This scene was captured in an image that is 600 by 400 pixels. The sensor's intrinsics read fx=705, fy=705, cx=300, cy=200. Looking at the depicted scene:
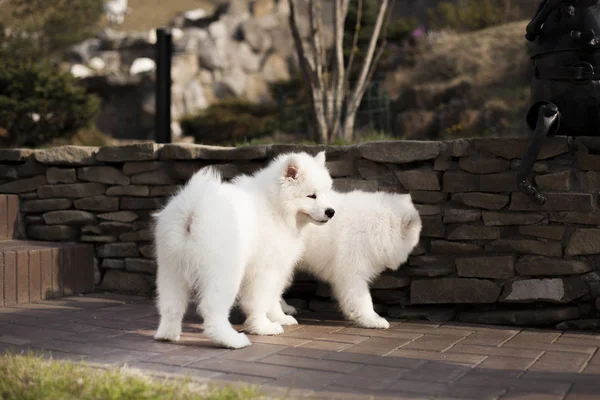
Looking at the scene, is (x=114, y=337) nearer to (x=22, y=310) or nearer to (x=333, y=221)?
(x=22, y=310)

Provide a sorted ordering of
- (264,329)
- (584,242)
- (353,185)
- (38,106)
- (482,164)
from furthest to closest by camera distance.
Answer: (38,106) → (353,185) → (482,164) → (584,242) → (264,329)

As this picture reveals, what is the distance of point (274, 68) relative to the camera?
21.7m

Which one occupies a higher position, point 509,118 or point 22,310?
point 509,118

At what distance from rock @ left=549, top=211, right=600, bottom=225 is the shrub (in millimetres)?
6684

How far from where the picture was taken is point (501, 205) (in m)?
5.04

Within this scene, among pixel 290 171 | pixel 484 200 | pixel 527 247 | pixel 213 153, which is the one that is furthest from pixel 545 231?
pixel 213 153

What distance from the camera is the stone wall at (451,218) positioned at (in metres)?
A: 4.85

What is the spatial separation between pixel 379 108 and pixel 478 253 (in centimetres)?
651

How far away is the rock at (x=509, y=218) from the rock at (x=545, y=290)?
41cm

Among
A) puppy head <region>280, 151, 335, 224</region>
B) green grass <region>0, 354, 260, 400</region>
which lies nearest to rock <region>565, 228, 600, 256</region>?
puppy head <region>280, 151, 335, 224</region>

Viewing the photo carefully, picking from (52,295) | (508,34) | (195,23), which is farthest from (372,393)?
(195,23)

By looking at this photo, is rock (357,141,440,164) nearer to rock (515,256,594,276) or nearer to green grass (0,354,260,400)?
rock (515,256,594,276)

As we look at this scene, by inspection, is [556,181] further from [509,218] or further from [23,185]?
[23,185]

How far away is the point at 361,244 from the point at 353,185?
2.47 ft
